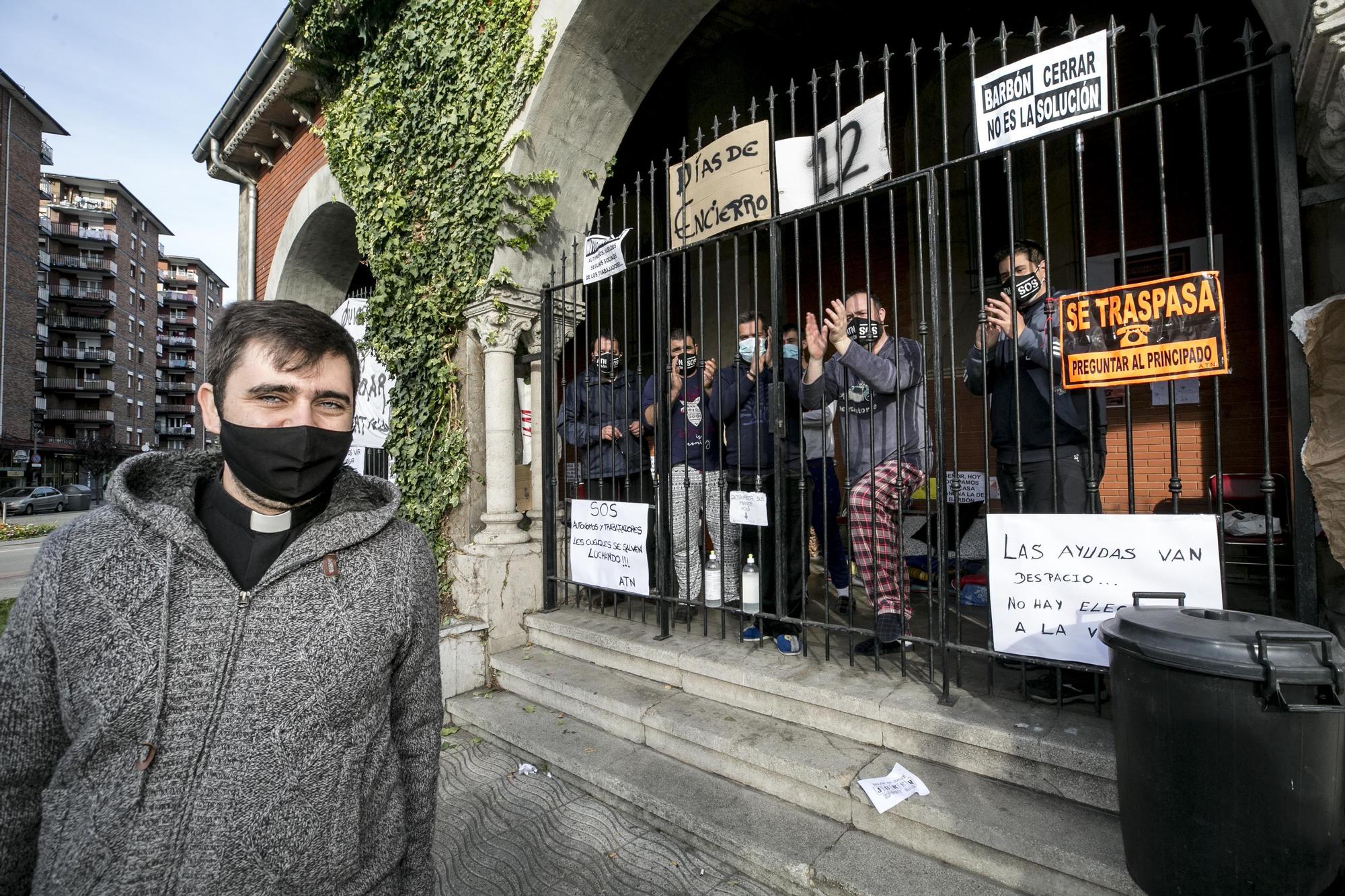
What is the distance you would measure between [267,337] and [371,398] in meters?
5.32

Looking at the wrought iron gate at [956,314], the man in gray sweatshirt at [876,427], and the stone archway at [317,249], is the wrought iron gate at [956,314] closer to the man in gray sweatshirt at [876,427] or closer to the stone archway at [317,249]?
the man in gray sweatshirt at [876,427]

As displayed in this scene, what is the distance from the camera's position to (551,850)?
2883mm

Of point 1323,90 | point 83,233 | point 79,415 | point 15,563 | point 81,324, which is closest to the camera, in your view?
point 1323,90

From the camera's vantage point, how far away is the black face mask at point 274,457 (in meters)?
1.39

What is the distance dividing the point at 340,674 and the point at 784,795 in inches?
90.8

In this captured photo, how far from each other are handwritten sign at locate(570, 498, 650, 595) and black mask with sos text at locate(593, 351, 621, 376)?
0.99m

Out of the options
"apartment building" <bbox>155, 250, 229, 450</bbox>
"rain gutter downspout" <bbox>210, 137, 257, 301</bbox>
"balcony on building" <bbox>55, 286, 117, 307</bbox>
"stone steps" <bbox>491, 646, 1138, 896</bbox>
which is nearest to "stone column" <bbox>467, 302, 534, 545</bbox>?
"stone steps" <bbox>491, 646, 1138, 896</bbox>

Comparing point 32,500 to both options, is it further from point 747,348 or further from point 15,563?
point 747,348

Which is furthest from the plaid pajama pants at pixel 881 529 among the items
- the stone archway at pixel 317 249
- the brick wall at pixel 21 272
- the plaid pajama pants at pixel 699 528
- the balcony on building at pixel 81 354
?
the balcony on building at pixel 81 354

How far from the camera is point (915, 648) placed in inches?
149

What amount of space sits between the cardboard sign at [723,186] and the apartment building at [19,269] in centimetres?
5495

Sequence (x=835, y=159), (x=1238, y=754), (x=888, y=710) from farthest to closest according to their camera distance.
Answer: (x=835, y=159), (x=888, y=710), (x=1238, y=754)

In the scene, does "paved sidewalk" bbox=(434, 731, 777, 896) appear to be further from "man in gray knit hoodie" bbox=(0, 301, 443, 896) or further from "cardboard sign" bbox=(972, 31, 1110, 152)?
"cardboard sign" bbox=(972, 31, 1110, 152)

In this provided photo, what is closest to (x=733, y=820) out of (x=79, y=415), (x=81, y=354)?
(x=79, y=415)
